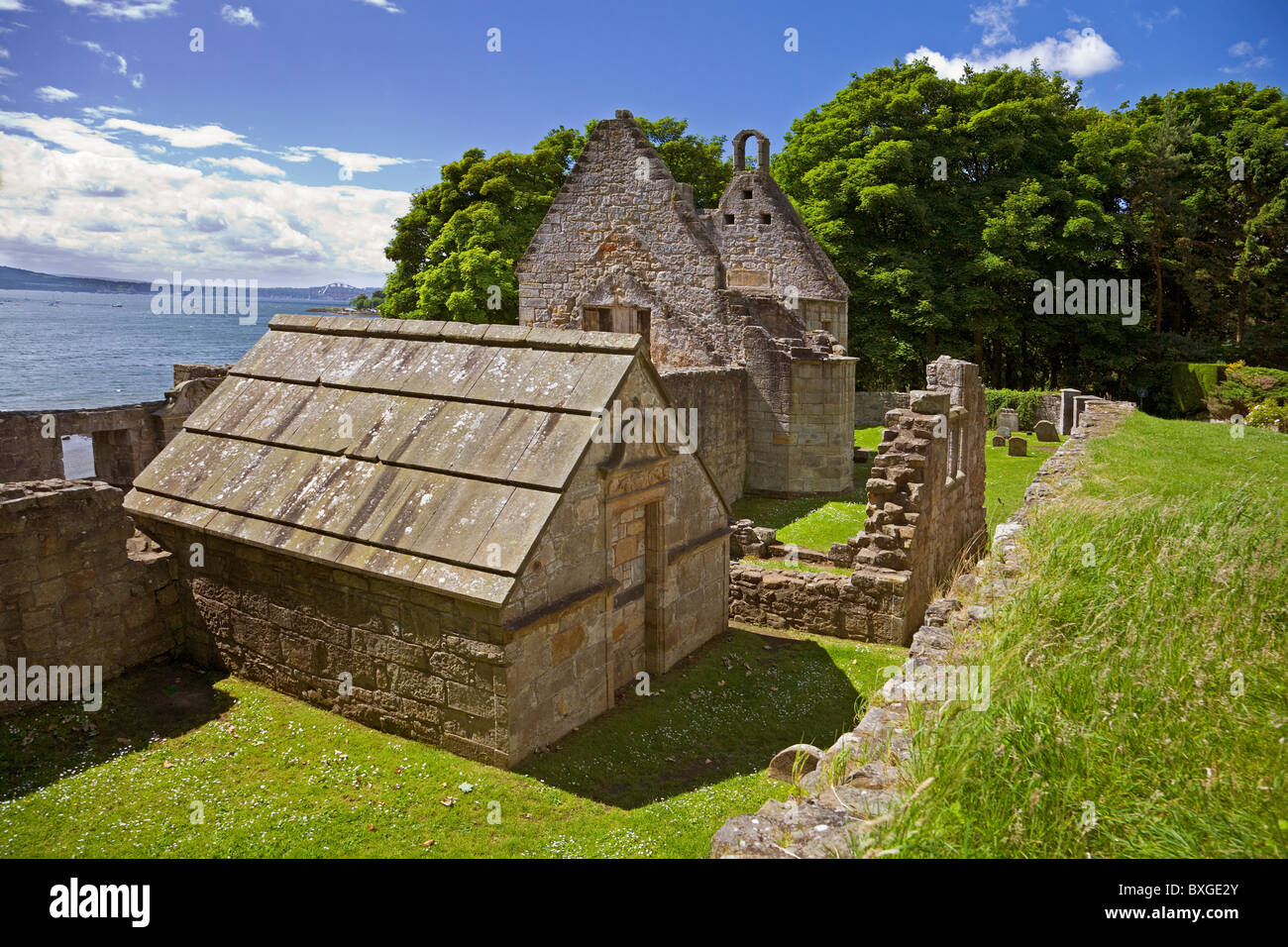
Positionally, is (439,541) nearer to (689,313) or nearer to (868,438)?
(689,313)

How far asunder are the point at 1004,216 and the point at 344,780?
34.5 m

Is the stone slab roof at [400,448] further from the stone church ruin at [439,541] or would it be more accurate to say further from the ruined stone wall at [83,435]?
the ruined stone wall at [83,435]

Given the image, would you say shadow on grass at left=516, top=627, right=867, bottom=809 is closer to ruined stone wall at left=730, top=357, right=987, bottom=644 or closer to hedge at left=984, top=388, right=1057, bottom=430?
ruined stone wall at left=730, top=357, right=987, bottom=644

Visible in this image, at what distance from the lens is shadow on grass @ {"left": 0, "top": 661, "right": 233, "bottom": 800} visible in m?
7.43

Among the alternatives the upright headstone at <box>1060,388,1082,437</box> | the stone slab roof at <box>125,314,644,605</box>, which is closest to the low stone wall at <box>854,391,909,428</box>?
the upright headstone at <box>1060,388,1082,437</box>

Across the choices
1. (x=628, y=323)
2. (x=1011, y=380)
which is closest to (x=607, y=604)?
(x=628, y=323)

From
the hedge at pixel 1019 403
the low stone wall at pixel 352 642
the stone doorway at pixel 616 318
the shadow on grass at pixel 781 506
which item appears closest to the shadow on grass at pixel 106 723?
Answer: the low stone wall at pixel 352 642

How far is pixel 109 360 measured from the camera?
108375mm

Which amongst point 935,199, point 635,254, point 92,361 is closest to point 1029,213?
point 935,199

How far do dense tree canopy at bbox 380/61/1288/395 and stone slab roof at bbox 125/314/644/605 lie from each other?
24.2m

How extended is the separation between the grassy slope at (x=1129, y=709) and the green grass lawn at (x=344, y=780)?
104 inches

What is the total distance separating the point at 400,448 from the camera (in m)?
8.52

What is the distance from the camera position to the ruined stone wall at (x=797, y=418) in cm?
2008
